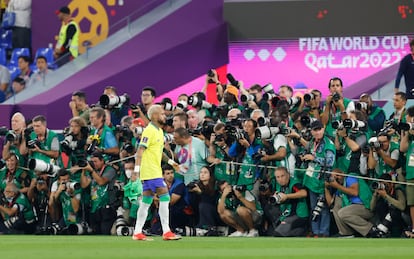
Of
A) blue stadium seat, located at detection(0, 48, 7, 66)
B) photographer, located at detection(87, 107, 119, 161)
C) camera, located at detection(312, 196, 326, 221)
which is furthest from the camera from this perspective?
blue stadium seat, located at detection(0, 48, 7, 66)

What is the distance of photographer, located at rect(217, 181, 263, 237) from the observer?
66.2 ft

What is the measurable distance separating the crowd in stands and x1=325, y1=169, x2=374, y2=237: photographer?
0.02 metres

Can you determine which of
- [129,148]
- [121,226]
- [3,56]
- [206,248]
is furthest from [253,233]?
[3,56]

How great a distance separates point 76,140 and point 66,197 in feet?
3.31

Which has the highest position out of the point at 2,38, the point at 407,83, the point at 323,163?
the point at 2,38

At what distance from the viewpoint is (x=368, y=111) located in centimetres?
2072

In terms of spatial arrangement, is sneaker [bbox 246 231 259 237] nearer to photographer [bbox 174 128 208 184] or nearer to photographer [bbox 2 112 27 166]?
photographer [bbox 174 128 208 184]

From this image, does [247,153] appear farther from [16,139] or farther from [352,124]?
[16,139]

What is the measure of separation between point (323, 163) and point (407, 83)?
4.20 m

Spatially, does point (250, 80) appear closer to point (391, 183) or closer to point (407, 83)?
point (407, 83)

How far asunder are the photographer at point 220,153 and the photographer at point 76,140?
2.30 meters

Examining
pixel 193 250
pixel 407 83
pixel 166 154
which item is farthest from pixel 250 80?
pixel 193 250

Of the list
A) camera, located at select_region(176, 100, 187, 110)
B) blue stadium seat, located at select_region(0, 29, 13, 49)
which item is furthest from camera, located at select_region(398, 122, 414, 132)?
blue stadium seat, located at select_region(0, 29, 13, 49)

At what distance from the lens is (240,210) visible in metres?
20.2
